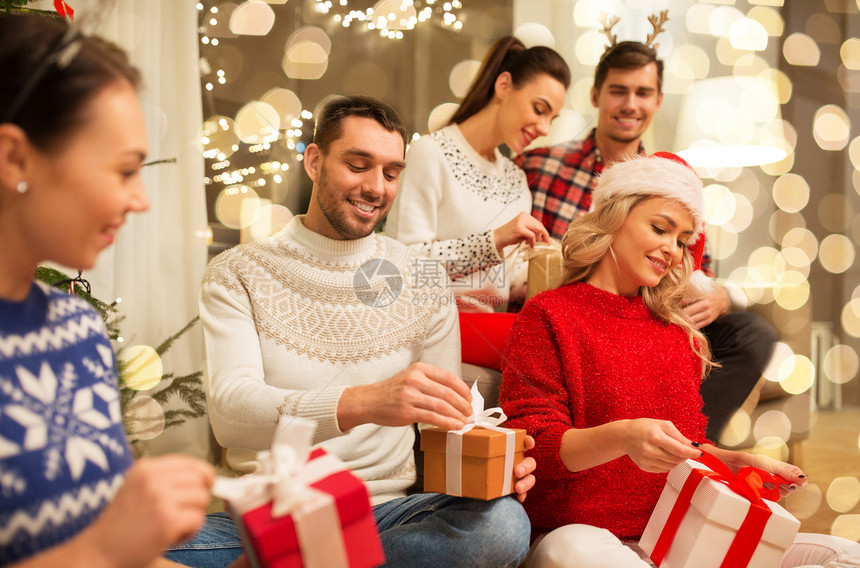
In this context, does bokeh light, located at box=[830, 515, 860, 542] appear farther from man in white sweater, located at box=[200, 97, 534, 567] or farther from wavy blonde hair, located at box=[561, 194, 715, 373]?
man in white sweater, located at box=[200, 97, 534, 567]

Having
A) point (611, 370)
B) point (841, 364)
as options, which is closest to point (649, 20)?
point (611, 370)

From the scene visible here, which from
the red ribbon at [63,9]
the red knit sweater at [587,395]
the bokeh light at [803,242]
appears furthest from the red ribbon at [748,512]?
the red ribbon at [63,9]

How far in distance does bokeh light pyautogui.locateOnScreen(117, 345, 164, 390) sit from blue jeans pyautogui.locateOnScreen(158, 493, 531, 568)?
0.60ft

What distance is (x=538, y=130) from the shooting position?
90 centimetres

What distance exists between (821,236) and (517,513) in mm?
734

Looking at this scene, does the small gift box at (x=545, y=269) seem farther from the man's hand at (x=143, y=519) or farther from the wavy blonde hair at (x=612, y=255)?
the man's hand at (x=143, y=519)

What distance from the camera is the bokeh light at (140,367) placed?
0.61 m

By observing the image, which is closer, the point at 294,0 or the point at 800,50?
the point at 294,0

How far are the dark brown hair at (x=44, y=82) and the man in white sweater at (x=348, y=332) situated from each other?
0.97 ft

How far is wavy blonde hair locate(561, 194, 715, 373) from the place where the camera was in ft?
3.04

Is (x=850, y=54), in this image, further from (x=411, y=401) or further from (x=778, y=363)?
(x=411, y=401)

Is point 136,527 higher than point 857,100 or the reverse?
the reverse

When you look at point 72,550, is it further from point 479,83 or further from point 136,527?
point 479,83

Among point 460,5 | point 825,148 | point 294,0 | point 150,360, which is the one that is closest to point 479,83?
point 460,5
